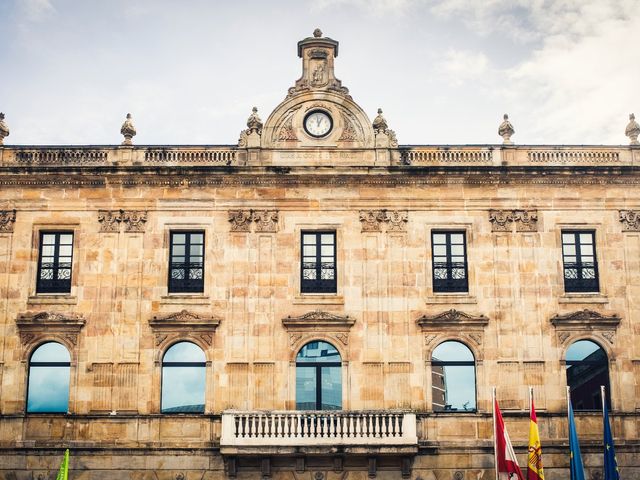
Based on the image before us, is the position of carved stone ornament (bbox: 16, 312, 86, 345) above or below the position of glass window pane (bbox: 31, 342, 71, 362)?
above

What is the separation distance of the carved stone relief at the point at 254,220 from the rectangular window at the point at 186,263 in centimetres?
124

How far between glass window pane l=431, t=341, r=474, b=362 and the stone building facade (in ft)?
0.25

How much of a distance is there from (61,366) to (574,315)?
17189 millimetres

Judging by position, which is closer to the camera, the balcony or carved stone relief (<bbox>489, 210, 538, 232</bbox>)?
the balcony

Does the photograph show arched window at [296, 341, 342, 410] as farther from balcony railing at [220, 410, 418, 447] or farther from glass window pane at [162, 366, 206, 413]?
glass window pane at [162, 366, 206, 413]

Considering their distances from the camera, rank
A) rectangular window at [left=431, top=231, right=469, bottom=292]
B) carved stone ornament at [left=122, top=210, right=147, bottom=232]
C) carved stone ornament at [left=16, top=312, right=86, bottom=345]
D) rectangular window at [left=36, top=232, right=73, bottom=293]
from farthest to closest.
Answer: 1. carved stone ornament at [left=122, top=210, right=147, bottom=232]
2. rectangular window at [left=431, top=231, right=469, bottom=292]
3. rectangular window at [left=36, top=232, right=73, bottom=293]
4. carved stone ornament at [left=16, top=312, right=86, bottom=345]

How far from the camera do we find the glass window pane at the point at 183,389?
3152 centimetres

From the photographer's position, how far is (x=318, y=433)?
98.8ft

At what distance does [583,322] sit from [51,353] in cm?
1780

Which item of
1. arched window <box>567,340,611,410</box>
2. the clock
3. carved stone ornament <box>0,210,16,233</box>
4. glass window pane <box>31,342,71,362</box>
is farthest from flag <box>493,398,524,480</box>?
carved stone ornament <box>0,210,16,233</box>

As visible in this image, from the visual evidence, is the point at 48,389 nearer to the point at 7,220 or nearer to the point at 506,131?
the point at 7,220

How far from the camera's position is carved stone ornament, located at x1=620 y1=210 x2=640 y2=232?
32938 millimetres

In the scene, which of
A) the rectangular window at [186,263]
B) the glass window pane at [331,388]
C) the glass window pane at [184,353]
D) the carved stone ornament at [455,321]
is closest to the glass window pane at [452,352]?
the carved stone ornament at [455,321]

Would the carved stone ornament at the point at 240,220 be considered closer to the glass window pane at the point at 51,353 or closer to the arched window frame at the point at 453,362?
the glass window pane at the point at 51,353
